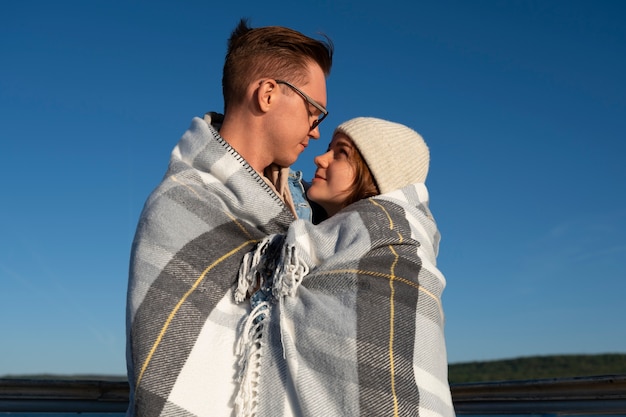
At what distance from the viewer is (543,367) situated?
8742 millimetres

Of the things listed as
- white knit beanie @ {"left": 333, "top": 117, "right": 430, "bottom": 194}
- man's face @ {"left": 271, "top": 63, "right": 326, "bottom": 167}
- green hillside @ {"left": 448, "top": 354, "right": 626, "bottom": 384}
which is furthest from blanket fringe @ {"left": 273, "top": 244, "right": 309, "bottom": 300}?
green hillside @ {"left": 448, "top": 354, "right": 626, "bottom": 384}

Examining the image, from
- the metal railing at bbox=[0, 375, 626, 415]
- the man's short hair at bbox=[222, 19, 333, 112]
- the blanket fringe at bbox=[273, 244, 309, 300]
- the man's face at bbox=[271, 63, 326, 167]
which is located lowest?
the blanket fringe at bbox=[273, 244, 309, 300]

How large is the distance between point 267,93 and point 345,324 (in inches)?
37.0

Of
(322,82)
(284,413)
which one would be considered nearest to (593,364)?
(322,82)

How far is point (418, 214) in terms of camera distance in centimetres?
171

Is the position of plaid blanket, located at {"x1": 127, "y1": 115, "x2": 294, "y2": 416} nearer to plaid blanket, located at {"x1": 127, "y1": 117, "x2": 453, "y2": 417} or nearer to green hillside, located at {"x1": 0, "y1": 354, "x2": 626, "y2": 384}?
plaid blanket, located at {"x1": 127, "y1": 117, "x2": 453, "y2": 417}

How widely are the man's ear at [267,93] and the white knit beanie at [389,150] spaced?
0.80 feet

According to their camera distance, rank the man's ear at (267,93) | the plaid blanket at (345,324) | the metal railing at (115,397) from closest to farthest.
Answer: the plaid blanket at (345,324) → the man's ear at (267,93) → the metal railing at (115,397)

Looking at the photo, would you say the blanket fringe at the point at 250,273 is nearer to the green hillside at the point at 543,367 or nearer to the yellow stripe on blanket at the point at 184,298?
the yellow stripe on blanket at the point at 184,298

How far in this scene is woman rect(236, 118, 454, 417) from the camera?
1.39 meters

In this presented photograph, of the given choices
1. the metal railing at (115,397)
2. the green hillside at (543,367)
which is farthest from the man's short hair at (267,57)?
the green hillside at (543,367)

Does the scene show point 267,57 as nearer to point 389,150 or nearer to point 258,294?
point 389,150

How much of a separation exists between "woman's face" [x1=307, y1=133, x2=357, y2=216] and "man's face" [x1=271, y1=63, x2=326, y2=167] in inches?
6.1

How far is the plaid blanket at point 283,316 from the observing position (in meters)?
1.40
